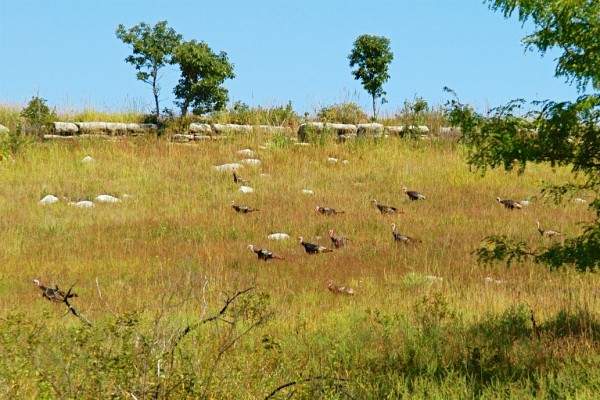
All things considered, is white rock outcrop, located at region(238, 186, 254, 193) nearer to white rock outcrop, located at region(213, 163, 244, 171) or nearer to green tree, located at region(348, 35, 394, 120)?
white rock outcrop, located at region(213, 163, 244, 171)

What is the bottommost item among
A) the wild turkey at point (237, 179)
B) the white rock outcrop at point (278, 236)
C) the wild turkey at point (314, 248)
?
the white rock outcrop at point (278, 236)

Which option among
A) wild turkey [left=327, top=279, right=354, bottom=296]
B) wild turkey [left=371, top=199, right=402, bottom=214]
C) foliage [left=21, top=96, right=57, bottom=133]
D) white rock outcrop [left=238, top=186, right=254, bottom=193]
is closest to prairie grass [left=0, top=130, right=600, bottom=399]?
wild turkey [left=327, top=279, right=354, bottom=296]

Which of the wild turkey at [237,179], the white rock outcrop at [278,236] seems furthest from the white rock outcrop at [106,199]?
the white rock outcrop at [278,236]

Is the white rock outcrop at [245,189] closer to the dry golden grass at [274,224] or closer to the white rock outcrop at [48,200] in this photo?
the dry golden grass at [274,224]

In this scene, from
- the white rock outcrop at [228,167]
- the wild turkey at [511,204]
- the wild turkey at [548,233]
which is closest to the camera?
the wild turkey at [548,233]

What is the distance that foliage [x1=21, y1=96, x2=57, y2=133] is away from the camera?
30078 millimetres

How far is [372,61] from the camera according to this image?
37.4 metres

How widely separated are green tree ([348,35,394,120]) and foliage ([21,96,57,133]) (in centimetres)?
1465

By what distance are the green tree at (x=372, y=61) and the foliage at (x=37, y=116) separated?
1465cm

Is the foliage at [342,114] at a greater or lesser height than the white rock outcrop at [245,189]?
greater

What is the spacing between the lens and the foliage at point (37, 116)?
3008 centimetres

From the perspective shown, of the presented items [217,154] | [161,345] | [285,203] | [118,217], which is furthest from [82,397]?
[217,154]

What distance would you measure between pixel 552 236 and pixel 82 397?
11996mm

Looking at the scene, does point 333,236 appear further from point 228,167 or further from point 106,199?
point 228,167
